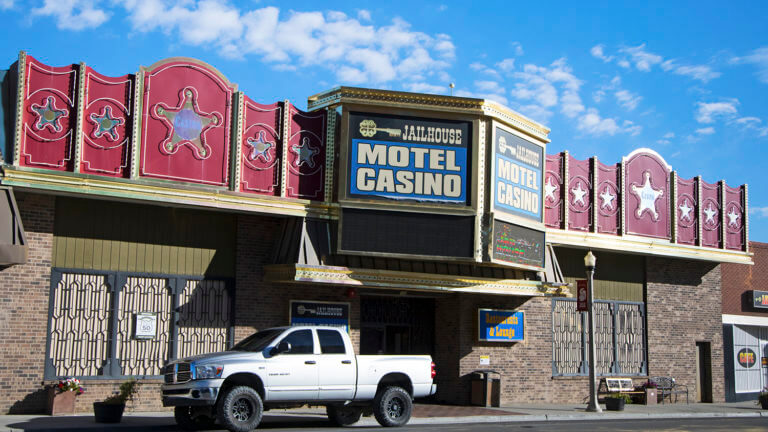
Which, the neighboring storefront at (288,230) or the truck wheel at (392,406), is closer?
the truck wheel at (392,406)

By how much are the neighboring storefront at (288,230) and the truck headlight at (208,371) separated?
5.00 meters

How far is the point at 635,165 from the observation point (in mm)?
28859

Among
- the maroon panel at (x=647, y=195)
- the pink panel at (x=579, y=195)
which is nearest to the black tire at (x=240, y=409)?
the pink panel at (x=579, y=195)

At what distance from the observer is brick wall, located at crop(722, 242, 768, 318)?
31.6 metres

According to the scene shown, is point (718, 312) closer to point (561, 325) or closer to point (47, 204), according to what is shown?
point (561, 325)

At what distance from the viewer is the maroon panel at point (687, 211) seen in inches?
1164

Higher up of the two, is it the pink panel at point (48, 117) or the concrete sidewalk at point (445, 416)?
the pink panel at point (48, 117)

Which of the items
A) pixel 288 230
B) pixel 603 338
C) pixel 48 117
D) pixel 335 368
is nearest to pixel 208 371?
pixel 335 368

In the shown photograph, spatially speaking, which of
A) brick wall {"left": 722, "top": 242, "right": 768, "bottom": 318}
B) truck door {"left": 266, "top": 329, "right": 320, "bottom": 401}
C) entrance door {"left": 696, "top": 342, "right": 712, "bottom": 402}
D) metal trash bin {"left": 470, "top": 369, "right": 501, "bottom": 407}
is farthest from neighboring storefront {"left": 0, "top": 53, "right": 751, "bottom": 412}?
brick wall {"left": 722, "top": 242, "right": 768, "bottom": 318}

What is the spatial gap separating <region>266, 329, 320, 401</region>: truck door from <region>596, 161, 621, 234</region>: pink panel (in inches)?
554

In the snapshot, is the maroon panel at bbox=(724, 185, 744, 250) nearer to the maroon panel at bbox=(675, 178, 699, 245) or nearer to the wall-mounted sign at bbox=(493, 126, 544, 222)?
the maroon panel at bbox=(675, 178, 699, 245)

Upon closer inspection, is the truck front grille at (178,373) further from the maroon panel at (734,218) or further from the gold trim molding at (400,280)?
the maroon panel at (734,218)

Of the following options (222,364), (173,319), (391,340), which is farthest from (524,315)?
(222,364)

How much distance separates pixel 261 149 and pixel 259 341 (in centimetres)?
613
